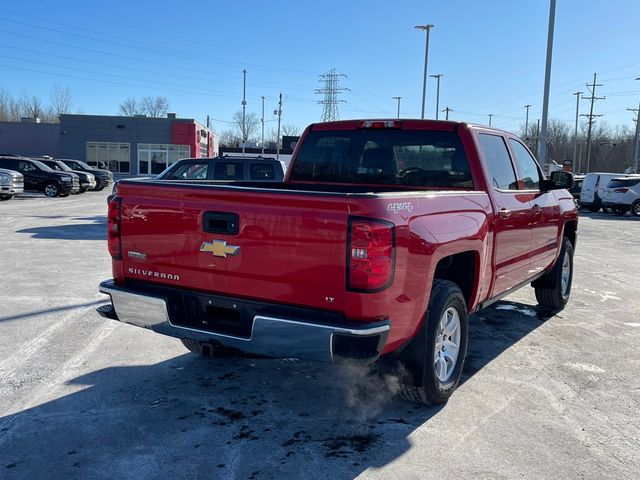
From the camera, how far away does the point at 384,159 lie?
518cm

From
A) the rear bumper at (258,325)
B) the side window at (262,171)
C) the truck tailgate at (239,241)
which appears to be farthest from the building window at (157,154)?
the rear bumper at (258,325)

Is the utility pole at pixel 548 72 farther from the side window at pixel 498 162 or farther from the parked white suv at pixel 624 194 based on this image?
the side window at pixel 498 162

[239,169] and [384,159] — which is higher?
[384,159]

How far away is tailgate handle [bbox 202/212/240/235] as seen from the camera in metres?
3.48

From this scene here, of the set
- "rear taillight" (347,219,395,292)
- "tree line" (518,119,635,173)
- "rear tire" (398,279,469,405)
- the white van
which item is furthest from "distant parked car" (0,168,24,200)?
"tree line" (518,119,635,173)

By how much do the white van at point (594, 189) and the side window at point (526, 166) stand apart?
21.7m

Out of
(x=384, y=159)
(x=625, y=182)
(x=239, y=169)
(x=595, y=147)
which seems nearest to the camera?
(x=384, y=159)

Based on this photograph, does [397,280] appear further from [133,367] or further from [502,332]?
[502,332]

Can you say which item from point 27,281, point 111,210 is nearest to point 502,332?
point 111,210

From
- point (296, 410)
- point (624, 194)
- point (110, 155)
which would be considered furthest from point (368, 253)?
point (110, 155)

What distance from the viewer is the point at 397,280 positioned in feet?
10.9

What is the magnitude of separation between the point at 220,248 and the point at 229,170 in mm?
9856

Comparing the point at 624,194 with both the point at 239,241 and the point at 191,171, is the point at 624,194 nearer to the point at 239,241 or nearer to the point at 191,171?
the point at 191,171

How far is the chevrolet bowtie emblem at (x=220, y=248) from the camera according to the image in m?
3.50
